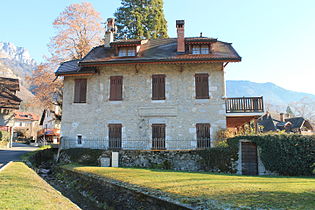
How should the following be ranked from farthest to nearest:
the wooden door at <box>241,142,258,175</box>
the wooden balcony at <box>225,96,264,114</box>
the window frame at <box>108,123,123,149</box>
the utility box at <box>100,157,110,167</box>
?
the window frame at <box>108,123,123,149</box>
the wooden balcony at <box>225,96,264,114</box>
the utility box at <box>100,157,110,167</box>
the wooden door at <box>241,142,258,175</box>

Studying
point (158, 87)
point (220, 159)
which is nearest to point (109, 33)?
point (158, 87)

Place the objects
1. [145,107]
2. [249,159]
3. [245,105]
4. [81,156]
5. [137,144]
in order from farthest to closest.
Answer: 1. [145,107]
2. [137,144]
3. [245,105]
4. [81,156]
5. [249,159]

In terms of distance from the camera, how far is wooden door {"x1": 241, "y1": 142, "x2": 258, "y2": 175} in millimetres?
14062

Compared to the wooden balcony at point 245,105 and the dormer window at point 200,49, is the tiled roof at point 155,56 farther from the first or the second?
the wooden balcony at point 245,105

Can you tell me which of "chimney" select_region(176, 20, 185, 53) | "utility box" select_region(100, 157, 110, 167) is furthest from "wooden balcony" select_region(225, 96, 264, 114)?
"utility box" select_region(100, 157, 110, 167)

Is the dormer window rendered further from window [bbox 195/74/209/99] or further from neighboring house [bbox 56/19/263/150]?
window [bbox 195/74/209/99]

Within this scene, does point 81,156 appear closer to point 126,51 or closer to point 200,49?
point 126,51

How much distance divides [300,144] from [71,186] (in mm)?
11630

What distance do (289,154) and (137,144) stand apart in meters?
9.36

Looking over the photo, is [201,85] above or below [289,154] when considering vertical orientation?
above

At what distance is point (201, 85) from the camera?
1803cm

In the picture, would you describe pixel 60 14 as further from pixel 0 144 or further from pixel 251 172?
pixel 251 172

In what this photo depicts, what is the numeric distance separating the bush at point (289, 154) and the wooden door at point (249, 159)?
542mm

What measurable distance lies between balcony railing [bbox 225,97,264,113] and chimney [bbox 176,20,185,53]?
493 cm
